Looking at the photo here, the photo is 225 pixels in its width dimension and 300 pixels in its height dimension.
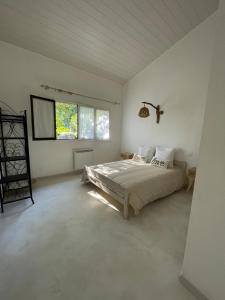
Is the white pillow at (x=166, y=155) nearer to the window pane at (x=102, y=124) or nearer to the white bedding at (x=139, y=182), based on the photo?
the white bedding at (x=139, y=182)

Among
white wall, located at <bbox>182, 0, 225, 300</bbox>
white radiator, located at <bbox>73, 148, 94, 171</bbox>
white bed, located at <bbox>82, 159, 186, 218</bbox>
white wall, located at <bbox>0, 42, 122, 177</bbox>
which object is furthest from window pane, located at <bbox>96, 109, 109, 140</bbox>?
white wall, located at <bbox>182, 0, 225, 300</bbox>

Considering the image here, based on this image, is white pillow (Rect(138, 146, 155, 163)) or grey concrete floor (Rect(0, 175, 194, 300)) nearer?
grey concrete floor (Rect(0, 175, 194, 300))

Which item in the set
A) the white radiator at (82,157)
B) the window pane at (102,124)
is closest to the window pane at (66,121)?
the white radiator at (82,157)

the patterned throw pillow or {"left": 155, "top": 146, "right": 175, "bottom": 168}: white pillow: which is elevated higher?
{"left": 155, "top": 146, "right": 175, "bottom": 168}: white pillow

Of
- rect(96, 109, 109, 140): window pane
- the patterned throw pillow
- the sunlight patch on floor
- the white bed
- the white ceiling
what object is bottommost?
the sunlight patch on floor

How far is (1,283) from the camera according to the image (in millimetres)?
1184

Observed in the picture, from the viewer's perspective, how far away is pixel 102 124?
434 centimetres

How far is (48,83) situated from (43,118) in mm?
818

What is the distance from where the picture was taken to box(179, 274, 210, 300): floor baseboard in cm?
109

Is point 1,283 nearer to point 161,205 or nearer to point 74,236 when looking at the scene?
point 74,236

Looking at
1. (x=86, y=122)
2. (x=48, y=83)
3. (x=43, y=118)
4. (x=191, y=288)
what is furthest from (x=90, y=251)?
(x=48, y=83)

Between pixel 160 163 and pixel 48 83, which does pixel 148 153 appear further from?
pixel 48 83

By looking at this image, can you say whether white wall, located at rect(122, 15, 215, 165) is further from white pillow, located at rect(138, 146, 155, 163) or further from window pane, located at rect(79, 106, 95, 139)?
window pane, located at rect(79, 106, 95, 139)

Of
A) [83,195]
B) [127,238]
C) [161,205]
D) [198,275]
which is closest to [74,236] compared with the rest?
[127,238]
